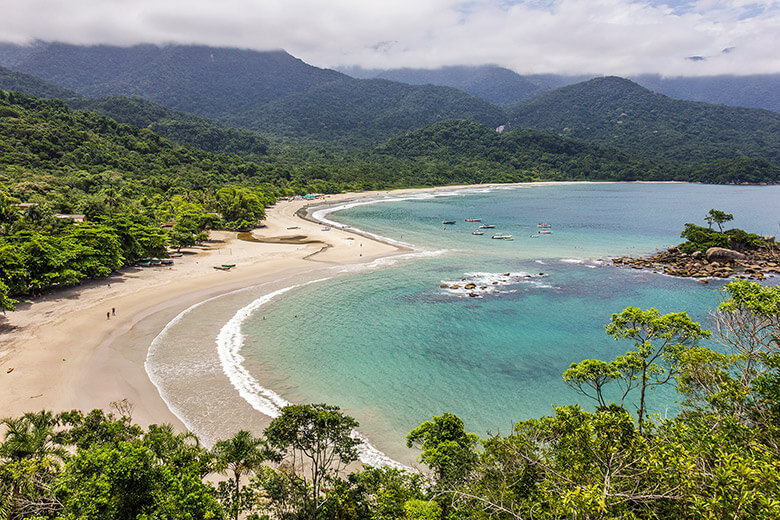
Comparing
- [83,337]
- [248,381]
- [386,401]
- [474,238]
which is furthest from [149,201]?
[386,401]

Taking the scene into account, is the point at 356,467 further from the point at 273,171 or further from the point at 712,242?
the point at 273,171

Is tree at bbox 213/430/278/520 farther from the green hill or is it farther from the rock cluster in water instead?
the green hill

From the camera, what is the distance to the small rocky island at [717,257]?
50.4 meters

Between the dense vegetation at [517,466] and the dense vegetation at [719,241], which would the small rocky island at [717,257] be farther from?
the dense vegetation at [517,466]

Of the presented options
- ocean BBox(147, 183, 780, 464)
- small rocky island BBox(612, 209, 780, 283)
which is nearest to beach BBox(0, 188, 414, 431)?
ocean BBox(147, 183, 780, 464)

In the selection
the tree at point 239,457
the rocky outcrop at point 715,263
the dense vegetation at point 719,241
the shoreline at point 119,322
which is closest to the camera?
the tree at point 239,457

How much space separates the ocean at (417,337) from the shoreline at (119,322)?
1.78 meters

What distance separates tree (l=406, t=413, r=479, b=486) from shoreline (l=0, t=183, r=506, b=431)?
1427 cm

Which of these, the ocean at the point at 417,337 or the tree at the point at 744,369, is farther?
the ocean at the point at 417,337

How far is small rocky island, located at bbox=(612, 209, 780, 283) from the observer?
50.4 m

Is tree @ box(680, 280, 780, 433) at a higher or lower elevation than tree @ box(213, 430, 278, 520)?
higher

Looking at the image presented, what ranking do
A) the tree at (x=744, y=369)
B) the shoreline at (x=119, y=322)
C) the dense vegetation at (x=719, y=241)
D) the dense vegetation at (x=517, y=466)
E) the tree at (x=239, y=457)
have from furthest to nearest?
1. the dense vegetation at (x=719, y=241)
2. the shoreline at (x=119, y=322)
3. the tree at (x=239, y=457)
4. the tree at (x=744, y=369)
5. the dense vegetation at (x=517, y=466)

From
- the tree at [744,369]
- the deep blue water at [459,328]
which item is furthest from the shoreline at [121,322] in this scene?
the tree at [744,369]

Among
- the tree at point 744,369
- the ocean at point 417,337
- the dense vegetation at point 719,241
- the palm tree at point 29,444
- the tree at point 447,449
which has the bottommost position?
the ocean at point 417,337
